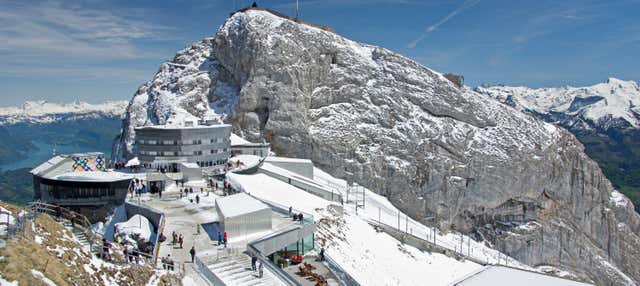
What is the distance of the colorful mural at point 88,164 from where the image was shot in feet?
149

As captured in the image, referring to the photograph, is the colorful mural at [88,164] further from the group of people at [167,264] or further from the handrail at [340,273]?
the handrail at [340,273]

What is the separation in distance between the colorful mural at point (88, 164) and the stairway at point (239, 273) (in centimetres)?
2897

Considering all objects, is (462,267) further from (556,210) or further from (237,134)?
(556,210)

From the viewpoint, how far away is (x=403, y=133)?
8356 centimetres

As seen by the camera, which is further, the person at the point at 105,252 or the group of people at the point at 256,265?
the group of people at the point at 256,265

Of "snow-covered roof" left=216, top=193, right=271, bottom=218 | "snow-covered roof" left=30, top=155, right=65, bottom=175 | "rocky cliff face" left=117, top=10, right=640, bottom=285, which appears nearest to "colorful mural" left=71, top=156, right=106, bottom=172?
"snow-covered roof" left=30, top=155, right=65, bottom=175

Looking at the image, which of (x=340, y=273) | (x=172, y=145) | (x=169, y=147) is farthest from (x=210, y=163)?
(x=340, y=273)

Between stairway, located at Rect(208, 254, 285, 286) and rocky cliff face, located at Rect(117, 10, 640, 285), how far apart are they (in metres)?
53.6

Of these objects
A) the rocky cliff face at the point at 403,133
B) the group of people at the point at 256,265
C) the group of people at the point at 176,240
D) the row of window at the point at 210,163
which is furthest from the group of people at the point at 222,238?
the rocky cliff face at the point at 403,133

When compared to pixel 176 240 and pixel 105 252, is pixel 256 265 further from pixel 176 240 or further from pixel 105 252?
pixel 105 252

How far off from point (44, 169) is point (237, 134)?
123 feet

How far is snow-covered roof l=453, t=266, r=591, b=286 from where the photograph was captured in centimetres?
3083

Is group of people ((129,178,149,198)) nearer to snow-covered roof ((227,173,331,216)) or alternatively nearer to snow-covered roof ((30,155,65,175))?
snow-covered roof ((30,155,65,175))

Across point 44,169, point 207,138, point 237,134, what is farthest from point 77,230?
point 237,134
